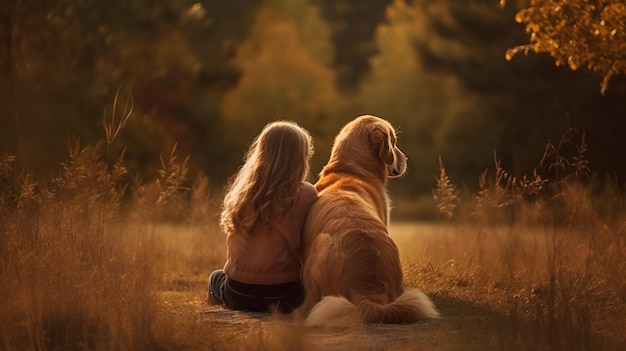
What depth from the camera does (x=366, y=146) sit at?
7344 millimetres

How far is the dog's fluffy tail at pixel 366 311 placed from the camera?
5.88 m

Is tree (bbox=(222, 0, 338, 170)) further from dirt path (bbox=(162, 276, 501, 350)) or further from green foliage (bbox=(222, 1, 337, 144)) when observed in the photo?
dirt path (bbox=(162, 276, 501, 350))

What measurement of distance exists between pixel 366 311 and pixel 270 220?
3.76 feet

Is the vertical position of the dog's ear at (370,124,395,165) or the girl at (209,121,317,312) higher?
the dog's ear at (370,124,395,165)

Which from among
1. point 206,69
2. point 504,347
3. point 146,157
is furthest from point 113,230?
point 206,69

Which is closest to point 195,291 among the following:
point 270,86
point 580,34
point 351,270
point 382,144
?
point 382,144

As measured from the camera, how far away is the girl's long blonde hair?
666 centimetres

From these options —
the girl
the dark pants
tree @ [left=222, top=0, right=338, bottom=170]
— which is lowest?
the dark pants

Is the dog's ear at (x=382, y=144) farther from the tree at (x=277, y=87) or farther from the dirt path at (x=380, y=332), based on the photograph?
the tree at (x=277, y=87)

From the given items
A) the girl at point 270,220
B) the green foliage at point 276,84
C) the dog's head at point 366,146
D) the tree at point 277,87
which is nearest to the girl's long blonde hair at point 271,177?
the girl at point 270,220

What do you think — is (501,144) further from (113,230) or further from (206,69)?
(113,230)

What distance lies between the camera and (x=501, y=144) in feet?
79.2

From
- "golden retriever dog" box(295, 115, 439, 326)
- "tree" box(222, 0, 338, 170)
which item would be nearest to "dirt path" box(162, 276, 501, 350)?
"golden retriever dog" box(295, 115, 439, 326)

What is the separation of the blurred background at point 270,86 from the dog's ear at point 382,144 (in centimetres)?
369
